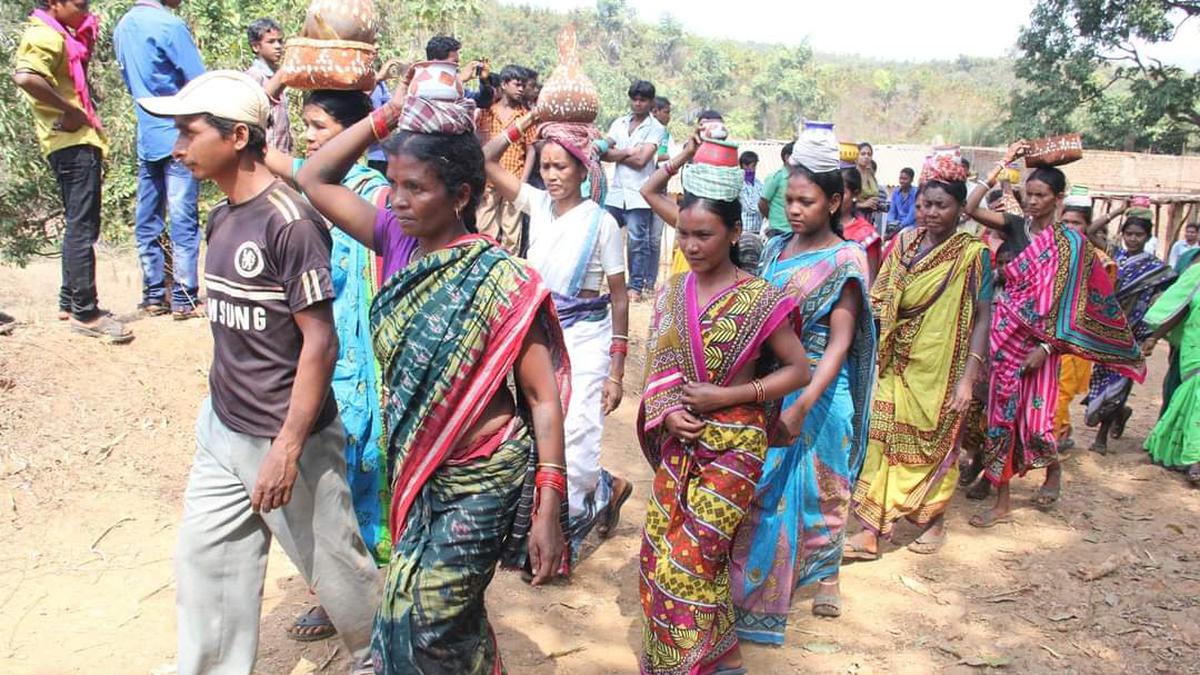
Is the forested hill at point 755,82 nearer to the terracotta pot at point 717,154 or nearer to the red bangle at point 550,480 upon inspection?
the terracotta pot at point 717,154

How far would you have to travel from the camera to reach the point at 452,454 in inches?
99.1

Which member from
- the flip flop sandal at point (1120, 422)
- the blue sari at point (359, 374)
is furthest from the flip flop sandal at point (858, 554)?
the flip flop sandal at point (1120, 422)

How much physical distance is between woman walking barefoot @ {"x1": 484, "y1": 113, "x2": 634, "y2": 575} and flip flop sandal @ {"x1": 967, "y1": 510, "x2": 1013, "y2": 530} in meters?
2.46

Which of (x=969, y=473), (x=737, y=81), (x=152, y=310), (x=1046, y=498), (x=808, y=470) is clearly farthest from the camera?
(x=737, y=81)

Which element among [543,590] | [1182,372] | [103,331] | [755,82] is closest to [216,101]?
[543,590]

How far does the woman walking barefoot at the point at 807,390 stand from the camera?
12.3 feet

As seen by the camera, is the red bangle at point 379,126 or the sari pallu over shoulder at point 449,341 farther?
the red bangle at point 379,126

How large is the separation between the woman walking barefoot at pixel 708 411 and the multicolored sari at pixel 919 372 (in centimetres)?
183

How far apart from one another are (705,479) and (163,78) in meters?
4.54

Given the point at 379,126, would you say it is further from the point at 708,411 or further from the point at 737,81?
the point at 737,81

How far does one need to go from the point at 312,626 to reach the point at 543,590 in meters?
1.08

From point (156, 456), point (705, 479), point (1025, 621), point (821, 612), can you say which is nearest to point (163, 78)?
point (156, 456)

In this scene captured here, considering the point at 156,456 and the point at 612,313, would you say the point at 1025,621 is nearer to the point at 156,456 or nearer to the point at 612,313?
the point at 612,313

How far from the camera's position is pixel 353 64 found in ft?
10.7
